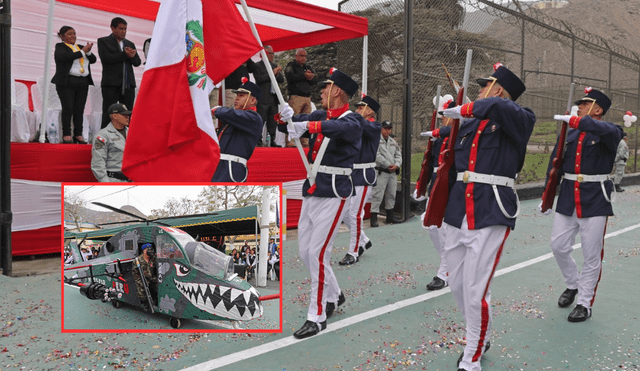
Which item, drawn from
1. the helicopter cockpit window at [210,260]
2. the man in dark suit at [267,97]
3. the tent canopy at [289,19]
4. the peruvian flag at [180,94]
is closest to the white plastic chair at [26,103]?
the tent canopy at [289,19]

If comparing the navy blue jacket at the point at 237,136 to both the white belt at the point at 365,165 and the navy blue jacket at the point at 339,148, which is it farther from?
the white belt at the point at 365,165

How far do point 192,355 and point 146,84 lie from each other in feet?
6.03

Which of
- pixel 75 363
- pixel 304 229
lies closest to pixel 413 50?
pixel 304 229

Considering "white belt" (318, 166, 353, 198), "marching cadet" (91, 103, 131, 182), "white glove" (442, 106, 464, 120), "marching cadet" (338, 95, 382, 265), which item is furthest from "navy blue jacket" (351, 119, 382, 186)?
"white glove" (442, 106, 464, 120)

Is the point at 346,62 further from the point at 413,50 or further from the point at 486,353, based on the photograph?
the point at 486,353

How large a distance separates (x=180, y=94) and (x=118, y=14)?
6991 mm

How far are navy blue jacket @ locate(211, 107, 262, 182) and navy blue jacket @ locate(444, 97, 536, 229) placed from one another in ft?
8.20

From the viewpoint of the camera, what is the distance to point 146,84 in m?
3.38

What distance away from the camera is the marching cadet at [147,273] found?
2092 millimetres

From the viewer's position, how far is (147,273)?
215cm

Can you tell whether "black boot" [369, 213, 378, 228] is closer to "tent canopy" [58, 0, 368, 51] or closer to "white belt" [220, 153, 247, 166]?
"tent canopy" [58, 0, 368, 51]

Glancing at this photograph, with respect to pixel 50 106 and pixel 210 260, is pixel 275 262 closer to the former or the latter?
pixel 210 260

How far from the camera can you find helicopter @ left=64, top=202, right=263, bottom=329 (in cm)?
205

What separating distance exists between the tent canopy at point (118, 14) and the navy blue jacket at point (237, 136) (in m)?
2.49
